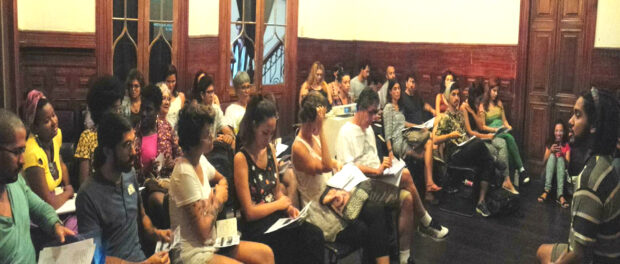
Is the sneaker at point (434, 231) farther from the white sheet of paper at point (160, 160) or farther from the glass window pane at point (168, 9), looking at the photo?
the glass window pane at point (168, 9)

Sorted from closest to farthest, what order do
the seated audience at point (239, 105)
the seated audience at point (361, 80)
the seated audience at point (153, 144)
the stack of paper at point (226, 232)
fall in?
the stack of paper at point (226, 232)
the seated audience at point (153, 144)
the seated audience at point (239, 105)
the seated audience at point (361, 80)

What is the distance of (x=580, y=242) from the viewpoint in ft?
10.1

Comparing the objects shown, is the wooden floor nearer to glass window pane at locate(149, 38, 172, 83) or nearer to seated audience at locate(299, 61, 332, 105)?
seated audience at locate(299, 61, 332, 105)

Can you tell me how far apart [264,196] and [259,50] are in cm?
526

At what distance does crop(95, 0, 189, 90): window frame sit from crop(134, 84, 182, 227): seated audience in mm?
1999

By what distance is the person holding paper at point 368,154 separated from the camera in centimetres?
490

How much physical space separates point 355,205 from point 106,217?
1.75 metres

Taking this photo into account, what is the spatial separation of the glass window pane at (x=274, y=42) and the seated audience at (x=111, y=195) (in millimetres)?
6014

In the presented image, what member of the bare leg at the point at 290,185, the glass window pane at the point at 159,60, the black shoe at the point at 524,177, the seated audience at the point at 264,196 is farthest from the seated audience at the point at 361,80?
the seated audience at the point at 264,196

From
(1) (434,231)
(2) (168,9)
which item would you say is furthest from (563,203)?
(2) (168,9)

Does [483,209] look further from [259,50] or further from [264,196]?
[259,50]

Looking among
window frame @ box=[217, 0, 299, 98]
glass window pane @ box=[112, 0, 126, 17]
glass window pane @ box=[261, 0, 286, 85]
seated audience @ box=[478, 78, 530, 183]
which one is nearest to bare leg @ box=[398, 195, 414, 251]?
seated audience @ box=[478, 78, 530, 183]

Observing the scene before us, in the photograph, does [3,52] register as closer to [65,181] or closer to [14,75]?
[14,75]

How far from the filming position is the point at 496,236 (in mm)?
5953
